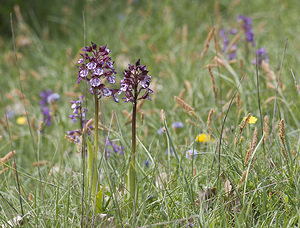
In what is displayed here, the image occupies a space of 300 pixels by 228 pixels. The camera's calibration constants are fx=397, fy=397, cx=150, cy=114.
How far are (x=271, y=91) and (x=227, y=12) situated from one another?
242 cm

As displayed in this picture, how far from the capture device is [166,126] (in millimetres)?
1646

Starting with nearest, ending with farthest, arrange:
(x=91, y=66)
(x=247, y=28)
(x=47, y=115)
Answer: (x=91, y=66), (x=47, y=115), (x=247, y=28)

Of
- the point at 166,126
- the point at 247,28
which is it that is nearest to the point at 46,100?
the point at 247,28

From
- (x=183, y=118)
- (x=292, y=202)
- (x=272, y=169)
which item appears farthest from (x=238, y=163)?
(x=183, y=118)

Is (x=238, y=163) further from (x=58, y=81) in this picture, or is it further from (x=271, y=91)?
(x=58, y=81)

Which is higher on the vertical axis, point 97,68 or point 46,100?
point 97,68

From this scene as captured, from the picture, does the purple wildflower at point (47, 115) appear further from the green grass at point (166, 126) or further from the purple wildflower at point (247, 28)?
the purple wildflower at point (247, 28)

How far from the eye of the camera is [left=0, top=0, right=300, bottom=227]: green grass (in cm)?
158

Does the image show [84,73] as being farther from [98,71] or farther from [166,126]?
[166,126]

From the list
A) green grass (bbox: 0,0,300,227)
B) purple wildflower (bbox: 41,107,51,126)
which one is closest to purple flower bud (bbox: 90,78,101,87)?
green grass (bbox: 0,0,300,227)

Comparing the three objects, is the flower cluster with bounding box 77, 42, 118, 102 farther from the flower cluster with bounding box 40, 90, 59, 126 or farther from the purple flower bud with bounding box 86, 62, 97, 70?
the flower cluster with bounding box 40, 90, 59, 126

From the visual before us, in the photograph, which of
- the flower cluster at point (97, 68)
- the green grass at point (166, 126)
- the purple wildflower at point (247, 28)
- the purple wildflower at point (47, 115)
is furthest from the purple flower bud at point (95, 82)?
the purple wildflower at point (247, 28)

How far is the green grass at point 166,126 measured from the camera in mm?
1584

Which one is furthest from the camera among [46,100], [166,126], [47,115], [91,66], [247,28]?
→ [46,100]
